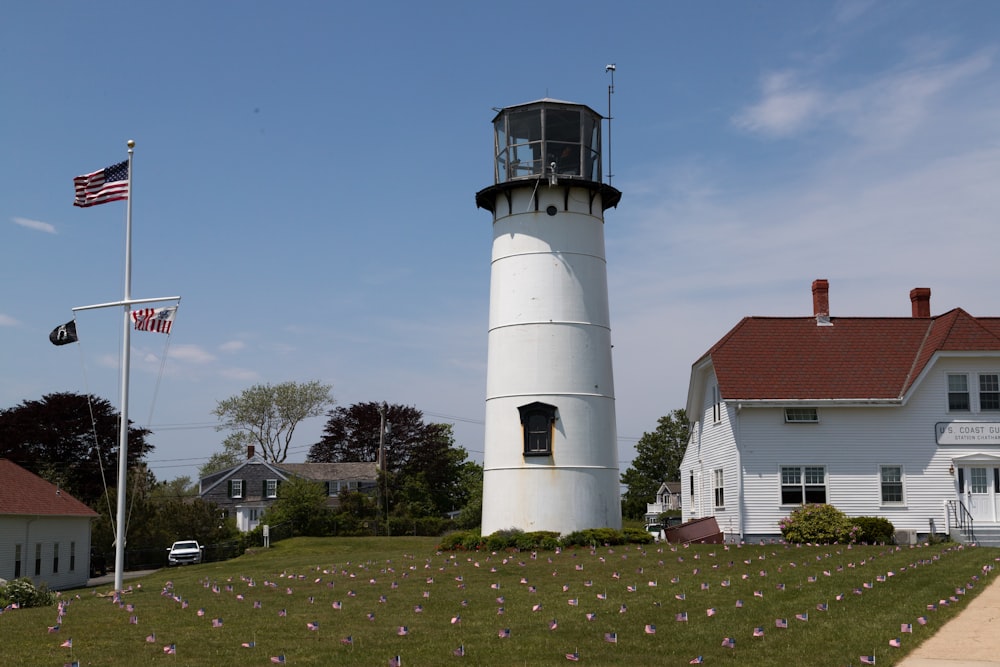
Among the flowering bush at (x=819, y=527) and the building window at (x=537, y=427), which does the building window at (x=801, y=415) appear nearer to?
the flowering bush at (x=819, y=527)

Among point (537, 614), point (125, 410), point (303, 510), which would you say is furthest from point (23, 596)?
point (303, 510)

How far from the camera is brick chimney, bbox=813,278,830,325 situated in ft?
117

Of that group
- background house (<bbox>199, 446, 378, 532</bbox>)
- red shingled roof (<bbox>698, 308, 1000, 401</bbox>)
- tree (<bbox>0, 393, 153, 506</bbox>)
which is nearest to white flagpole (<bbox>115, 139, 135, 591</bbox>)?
red shingled roof (<bbox>698, 308, 1000, 401</bbox>)

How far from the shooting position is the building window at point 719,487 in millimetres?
33906

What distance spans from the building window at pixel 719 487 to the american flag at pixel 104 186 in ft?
66.8

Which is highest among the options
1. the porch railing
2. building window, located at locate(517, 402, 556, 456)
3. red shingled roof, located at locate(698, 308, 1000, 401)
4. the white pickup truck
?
red shingled roof, located at locate(698, 308, 1000, 401)

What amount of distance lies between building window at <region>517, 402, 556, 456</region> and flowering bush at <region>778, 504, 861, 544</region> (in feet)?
24.5

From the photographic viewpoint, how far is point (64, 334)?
23.9 metres

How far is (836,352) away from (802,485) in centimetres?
478

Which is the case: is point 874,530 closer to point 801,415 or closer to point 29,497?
point 801,415

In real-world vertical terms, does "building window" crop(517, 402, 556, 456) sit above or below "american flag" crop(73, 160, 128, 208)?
below

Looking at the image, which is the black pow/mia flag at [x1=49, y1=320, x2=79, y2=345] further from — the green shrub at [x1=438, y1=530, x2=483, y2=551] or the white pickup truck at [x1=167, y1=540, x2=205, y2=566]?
the white pickup truck at [x1=167, y1=540, x2=205, y2=566]

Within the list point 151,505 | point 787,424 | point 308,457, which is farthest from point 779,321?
point 308,457

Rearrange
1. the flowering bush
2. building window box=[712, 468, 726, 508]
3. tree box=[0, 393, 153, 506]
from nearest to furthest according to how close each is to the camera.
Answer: the flowering bush → building window box=[712, 468, 726, 508] → tree box=[0, 393, 153, 506]
